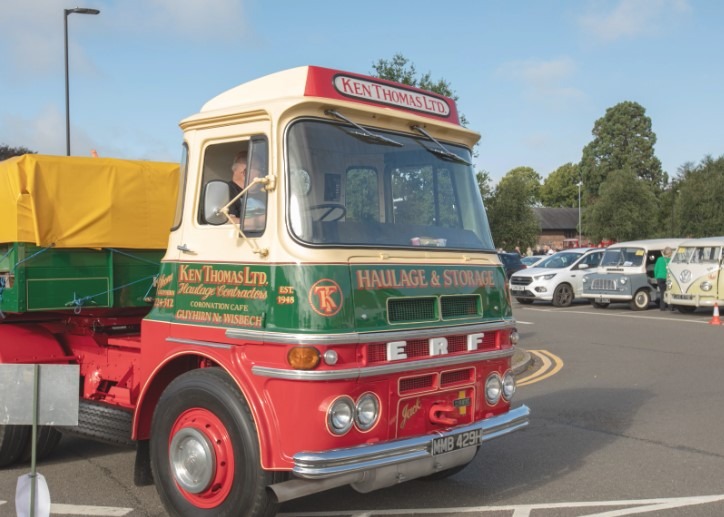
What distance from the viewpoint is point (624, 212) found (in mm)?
54312

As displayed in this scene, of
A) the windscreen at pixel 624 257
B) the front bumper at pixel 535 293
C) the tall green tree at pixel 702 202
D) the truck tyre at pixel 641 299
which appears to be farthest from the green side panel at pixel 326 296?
the tall green tree at pixel 702 202

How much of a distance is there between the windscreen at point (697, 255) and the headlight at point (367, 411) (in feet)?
57.8

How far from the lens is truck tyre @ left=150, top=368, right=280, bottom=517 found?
14.4 ft

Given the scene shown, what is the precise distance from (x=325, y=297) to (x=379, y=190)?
1075 mm

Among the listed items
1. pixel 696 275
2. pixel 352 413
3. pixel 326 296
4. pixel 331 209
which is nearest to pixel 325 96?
pixel 331 209

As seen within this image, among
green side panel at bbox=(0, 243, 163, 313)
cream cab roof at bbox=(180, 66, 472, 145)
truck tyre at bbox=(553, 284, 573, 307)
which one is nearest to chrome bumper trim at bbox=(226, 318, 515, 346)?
cream cab roof at bbox=(180, 66, 472, 145)

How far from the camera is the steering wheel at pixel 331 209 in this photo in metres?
4.66

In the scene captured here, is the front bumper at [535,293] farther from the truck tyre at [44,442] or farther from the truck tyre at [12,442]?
the truck tyre at [12,442]

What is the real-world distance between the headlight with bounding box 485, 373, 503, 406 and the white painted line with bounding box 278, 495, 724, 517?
0.78m

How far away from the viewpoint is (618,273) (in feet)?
73.3

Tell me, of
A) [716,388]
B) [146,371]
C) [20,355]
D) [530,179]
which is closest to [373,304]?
[146,371]

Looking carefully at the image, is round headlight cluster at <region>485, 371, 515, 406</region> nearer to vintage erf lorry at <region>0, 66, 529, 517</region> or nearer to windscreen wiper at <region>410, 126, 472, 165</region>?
vintage erf lorry at <region>0, 66, 529, 517</region>

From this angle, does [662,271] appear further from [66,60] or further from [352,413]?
[352,413]

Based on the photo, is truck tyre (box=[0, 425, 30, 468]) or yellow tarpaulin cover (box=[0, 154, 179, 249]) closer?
yellow tarpaulin cover (box=[0, 154, 179, 249])
